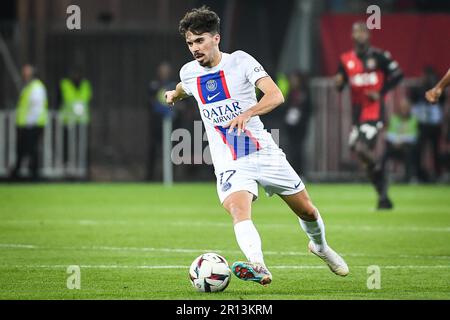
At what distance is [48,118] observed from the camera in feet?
87.6

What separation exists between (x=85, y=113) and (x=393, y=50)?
6984 mm

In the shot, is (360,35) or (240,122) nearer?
(240,122)

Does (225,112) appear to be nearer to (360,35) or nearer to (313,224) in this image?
(313,224)

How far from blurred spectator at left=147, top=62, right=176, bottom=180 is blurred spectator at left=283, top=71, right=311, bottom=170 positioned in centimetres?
269

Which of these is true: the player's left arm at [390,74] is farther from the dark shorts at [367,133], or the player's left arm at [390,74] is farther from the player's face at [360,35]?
the dark shorts at [367,133]

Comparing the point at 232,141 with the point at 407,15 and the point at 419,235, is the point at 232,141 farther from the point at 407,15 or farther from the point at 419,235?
the point at 407,15

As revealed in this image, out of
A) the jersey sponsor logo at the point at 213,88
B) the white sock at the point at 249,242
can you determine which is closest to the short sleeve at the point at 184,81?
the jersey sponsor logo at the point at 213,88

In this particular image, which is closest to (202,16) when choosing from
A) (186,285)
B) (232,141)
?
(232,141)

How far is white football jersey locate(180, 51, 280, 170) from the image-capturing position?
9.29 meters

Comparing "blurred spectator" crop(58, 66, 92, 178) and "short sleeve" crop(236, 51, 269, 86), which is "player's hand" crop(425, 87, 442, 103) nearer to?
"short sleeve" crop(236, 51, 269, 86)

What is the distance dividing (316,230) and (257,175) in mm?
814

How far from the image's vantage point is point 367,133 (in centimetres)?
1725

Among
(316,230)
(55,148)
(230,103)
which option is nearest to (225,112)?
(230,103)

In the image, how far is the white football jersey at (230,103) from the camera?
9.29 metres
